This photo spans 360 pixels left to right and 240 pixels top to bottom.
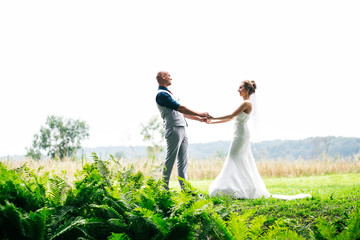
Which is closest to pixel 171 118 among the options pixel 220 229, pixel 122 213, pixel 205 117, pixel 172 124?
pixel 172 124

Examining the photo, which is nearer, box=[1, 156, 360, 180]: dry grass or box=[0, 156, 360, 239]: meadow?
box=[0, 156, 360, 239]: meadow

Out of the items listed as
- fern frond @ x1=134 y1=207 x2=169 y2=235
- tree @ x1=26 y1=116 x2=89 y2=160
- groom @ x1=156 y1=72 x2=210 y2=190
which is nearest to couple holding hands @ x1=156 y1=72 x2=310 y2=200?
groom @ x1=156 y1=72 x2=210 y2=190

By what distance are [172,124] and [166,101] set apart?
1.59 feet

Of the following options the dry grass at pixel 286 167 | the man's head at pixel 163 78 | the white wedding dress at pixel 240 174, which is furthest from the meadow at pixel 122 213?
the dry grass at pixel 286 167

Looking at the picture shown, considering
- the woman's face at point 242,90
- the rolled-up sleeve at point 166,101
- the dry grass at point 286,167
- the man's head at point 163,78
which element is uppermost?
the man's head at point 163,78

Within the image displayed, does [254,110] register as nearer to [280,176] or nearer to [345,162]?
[280,176]

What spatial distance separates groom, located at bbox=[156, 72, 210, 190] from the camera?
22.1 feet

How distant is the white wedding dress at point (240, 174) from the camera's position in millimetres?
6320

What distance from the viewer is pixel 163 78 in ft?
23.4

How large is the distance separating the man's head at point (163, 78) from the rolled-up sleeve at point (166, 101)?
1.17ft

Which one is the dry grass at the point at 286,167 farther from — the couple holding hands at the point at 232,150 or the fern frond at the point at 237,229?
the fern frond at the point at 237,229

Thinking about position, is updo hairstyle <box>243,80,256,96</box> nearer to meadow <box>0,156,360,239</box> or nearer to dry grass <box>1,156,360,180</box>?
meadow <box>0,156,360,239</box>

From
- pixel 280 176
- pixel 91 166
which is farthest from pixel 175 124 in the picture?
pixel 280 176

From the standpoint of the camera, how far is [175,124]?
6785 mm
